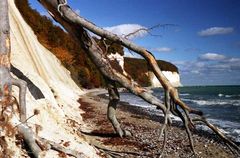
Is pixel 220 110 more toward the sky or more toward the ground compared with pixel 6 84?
more toward the ground

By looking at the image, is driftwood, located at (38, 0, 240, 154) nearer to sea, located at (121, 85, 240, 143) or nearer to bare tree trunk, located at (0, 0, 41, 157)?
bare tree trunk, located at (0, 0, 41, 157)

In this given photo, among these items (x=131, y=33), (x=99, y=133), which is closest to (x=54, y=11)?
(x=131, y=33)

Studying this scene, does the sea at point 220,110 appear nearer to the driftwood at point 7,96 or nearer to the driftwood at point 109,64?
the driftwood at point 109,64

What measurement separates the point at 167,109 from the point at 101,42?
97.1 inches

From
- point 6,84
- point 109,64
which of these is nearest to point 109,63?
point 109,64

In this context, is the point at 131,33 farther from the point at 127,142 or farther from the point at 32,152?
the point at 127,142

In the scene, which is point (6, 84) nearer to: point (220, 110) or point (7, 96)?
point (7, 96)

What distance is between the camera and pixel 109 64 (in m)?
9.83

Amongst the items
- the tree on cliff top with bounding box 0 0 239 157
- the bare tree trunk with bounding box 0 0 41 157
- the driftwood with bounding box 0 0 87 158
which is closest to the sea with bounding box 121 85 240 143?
the tree on cliff top with bounding box 0 0 239 157

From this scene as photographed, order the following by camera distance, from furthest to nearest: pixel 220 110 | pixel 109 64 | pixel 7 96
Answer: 1. pixel 220 110
2. pixel 109 64
3. pixel 7 96

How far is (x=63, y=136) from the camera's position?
34.2 feet

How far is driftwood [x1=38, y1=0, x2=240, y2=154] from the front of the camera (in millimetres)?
8758

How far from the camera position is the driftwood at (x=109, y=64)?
8758mm

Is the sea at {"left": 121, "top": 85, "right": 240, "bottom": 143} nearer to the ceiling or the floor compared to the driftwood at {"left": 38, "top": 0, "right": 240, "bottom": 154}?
nearer to the floor
